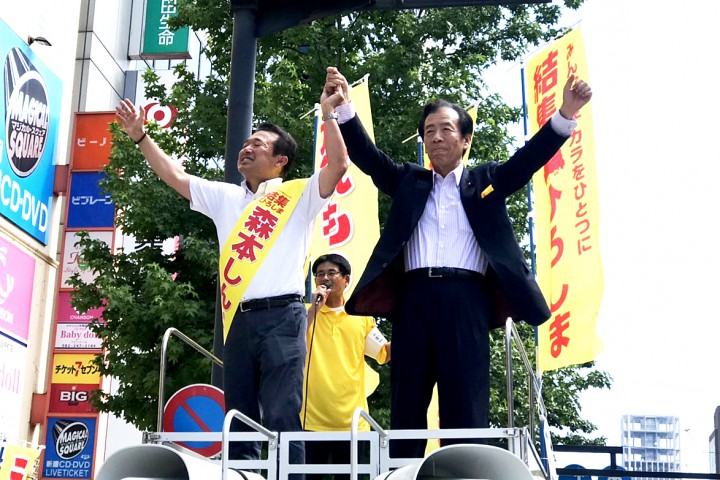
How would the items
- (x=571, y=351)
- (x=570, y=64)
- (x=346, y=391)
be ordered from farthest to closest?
(x=570, y=64)
(x=571, y=351)
(x=346, y=391)

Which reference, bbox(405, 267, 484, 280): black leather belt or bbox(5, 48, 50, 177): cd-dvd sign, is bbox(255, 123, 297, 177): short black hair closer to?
bbox(405, 267, 484, 280): black leather belt

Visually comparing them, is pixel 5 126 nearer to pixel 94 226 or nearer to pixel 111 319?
pixel 94 226

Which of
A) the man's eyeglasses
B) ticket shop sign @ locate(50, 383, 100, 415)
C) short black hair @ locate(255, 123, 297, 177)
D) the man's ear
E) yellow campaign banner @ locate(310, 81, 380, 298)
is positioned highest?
yellow campaign banner @ locate(310, 81, 380, 298)

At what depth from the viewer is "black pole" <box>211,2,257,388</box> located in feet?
22.5

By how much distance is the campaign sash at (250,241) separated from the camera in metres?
4.51

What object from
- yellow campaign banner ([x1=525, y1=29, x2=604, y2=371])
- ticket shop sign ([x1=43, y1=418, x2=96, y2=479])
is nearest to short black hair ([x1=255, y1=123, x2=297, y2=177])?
yellow campaign banner ([x1=525, y1=29, x2=604, y2=371])

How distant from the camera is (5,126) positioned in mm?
19828

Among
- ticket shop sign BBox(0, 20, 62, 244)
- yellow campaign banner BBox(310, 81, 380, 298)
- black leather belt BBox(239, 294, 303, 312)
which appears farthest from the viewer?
ticket shop sign BBox(0, 20, 62, 244)

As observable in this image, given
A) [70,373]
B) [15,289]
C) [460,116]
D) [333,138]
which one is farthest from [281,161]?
[70,373]

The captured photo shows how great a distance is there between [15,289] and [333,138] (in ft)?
58.0

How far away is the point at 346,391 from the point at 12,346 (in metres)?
15.7

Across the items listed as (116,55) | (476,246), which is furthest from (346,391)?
(116,55)

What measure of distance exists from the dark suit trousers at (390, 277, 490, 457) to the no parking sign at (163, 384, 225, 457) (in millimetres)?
2164

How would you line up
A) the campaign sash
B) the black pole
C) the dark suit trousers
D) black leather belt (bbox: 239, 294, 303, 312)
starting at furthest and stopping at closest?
the black pole, the campaign sash, black leather belt (bbox: 239, 294, 303, 312), the dark suit trousers
